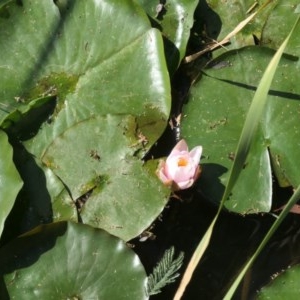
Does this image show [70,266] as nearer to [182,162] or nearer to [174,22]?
[182,162]

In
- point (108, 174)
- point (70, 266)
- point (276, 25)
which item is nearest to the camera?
point (70, 266)

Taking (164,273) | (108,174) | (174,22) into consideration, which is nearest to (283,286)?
(164,273)

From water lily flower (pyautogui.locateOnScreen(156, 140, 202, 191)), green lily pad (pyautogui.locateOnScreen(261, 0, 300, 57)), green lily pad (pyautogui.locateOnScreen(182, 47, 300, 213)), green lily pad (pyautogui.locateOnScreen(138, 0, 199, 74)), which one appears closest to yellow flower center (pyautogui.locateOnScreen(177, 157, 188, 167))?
water lily flower (pyautogui.locateOnScreen(156, 140, 202, 191))

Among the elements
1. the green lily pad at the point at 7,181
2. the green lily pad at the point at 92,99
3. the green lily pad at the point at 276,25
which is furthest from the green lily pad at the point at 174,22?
the green lily pad at the point at 7,181

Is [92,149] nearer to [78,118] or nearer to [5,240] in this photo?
[78,118]

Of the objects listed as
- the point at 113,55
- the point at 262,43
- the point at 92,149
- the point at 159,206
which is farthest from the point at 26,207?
the point at 262,43
